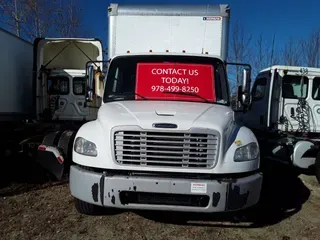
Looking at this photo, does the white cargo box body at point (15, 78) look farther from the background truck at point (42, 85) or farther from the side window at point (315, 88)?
the side window at point (315, 88)

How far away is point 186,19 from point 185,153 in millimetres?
3376


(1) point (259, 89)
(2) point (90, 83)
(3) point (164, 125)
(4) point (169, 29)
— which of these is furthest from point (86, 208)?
(1) point (259, 89)

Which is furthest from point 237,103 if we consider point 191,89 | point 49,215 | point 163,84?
point 49,215

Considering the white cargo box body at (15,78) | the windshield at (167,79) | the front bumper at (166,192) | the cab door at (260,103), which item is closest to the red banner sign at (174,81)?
the windshield at (167,79)

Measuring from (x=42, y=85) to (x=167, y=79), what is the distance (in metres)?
5.19

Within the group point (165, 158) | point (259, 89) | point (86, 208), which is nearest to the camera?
point (165, 158)

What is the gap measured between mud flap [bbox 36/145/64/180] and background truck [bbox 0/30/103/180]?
1660mm

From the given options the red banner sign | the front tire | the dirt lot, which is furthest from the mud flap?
the red banner sign

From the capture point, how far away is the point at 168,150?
406 cm

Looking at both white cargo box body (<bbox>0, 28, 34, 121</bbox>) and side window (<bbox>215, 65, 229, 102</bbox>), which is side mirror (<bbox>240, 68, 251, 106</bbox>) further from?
white cargo box body (<bbox>0, 28, 34, 121</bbox>)

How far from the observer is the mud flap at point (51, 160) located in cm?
580

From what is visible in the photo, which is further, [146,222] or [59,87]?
[59,87]

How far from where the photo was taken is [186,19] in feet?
21.1

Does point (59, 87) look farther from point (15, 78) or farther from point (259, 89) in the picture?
point (259, 89)
